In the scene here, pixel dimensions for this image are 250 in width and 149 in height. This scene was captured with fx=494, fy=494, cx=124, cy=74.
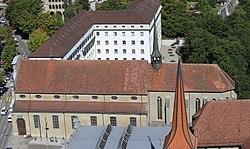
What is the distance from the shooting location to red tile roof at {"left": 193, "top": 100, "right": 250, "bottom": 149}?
186 ft

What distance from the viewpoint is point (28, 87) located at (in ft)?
255

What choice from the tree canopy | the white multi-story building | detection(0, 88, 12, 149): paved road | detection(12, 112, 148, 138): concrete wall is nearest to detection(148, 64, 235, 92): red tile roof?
detection(12, 112, 148, 138): concrete wall

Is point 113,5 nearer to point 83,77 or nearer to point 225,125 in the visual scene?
point 83,77

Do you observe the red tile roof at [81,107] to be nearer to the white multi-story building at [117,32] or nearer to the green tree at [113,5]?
the white multi-story building at [117,32]

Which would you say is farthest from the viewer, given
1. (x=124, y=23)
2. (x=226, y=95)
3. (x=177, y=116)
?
(x=124, y=23)

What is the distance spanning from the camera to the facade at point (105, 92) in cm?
7444

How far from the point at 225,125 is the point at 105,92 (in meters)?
23.7

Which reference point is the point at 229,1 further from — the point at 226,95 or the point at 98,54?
the point at 226,95

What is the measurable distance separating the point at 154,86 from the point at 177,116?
3019 cm

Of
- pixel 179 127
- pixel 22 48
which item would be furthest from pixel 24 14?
pixel 179 127

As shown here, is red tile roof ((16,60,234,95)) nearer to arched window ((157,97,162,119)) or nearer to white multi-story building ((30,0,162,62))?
arched window ((157,97,162,119))

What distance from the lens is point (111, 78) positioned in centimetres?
7606

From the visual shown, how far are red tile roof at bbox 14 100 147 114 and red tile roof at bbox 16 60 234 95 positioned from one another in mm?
1973

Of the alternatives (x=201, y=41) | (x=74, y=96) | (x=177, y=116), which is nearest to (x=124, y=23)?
(x=201, y=41)
